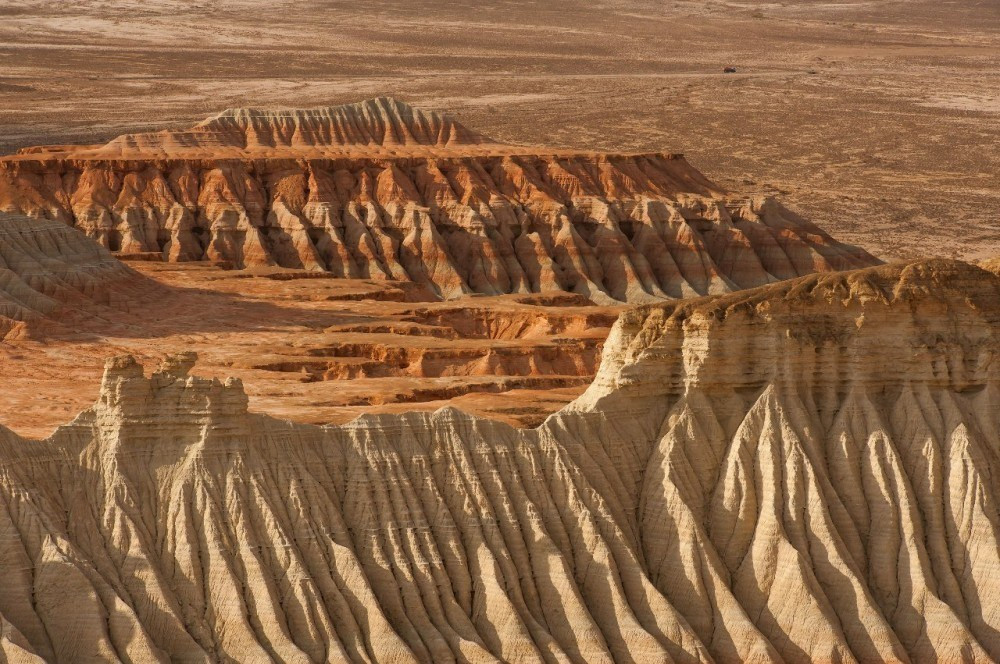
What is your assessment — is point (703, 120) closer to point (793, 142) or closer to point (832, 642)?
point (793, 142)

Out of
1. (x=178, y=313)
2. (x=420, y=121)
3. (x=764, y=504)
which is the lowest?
(x=764, y=504)

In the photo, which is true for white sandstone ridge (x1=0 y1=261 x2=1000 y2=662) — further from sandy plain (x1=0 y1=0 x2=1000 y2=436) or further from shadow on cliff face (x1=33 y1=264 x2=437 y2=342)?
shadow on cliff face (x1=33 y1=264 x2=437 y2=342)

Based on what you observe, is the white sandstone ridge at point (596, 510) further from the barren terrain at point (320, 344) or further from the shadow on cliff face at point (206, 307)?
the shadow on cliff face at point (206, 307)

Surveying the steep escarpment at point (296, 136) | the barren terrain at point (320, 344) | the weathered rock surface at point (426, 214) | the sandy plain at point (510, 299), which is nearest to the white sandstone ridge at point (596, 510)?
the sandy plain at point (510, 299)

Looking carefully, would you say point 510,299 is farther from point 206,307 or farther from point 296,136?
point 296,136

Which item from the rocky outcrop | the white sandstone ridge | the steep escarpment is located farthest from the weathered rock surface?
the white sandstone ridge

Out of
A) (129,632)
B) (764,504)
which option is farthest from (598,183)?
(129,632)

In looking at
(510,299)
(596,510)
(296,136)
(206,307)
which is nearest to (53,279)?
(206,307)
